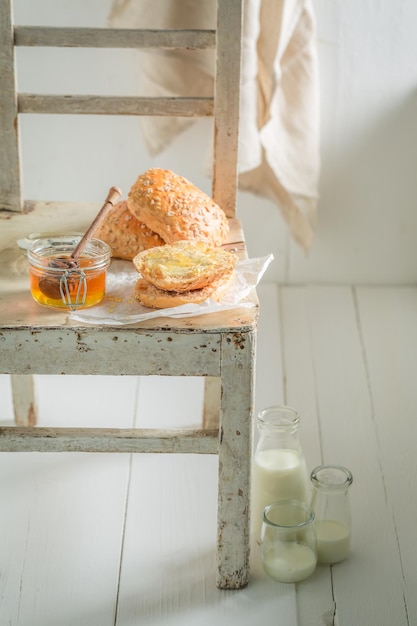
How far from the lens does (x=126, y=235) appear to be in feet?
4.90

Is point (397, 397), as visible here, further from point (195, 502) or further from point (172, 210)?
point (172, 210)

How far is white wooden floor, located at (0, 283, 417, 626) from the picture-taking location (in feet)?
4.64

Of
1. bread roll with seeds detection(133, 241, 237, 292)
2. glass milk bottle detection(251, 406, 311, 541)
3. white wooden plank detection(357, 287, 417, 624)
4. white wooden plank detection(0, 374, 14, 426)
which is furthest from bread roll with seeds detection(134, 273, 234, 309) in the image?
white wooden plank detection(0, 374, 14, 426)

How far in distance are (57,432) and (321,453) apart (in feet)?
2.07

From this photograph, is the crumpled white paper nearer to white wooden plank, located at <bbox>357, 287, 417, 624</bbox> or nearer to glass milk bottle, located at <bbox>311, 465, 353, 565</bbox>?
glass milk bottle, located at <bbox>311, 465, 353, 565</bbox>

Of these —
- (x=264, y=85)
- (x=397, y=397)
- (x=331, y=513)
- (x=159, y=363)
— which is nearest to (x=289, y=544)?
(x=331, y=513)

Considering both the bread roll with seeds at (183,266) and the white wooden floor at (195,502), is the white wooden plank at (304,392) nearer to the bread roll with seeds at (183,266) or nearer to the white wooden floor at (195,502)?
the white wooden floor at (195,502)

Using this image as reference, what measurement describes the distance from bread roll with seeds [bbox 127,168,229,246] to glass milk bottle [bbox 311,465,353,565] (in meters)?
0.42

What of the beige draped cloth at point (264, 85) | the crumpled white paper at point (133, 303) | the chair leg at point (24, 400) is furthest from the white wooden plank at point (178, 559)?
the beige draped cloth at point (264, 85)

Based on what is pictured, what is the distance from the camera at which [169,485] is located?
1.71 m

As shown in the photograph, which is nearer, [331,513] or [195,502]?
[331,513]

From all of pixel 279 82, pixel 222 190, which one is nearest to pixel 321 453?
pixel 222 190

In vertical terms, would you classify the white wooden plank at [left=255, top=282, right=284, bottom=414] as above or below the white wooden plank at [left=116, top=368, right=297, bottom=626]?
below

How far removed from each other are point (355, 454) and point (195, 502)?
0.35 m
